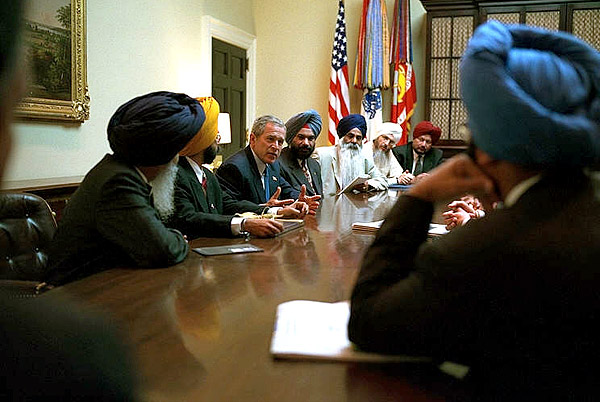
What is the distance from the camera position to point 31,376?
0.41m

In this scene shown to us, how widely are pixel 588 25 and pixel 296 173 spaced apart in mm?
4435

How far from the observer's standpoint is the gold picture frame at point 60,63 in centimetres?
430

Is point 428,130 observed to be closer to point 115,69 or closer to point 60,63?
point 115,69

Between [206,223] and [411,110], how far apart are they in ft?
17.8

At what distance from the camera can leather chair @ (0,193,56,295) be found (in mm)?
2256

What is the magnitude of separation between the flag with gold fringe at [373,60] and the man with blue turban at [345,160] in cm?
184

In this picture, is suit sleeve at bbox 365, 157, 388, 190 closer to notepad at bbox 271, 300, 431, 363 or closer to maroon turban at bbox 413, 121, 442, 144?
maroon turban at bbox 413, 121, 442, 144

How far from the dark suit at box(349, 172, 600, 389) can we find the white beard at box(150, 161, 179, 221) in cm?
149

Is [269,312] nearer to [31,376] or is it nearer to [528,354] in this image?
[528,354]

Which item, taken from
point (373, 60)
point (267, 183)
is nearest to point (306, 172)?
point (267, 183)

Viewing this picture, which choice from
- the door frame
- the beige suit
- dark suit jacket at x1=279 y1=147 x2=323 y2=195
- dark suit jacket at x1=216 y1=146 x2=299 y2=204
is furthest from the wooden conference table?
the door frame

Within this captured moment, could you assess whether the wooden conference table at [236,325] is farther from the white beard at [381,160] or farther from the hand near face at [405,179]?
the white beard at [381,160]

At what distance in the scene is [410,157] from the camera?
274 inches

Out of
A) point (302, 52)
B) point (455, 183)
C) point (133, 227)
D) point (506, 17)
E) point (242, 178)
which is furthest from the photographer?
point (302, 52)
